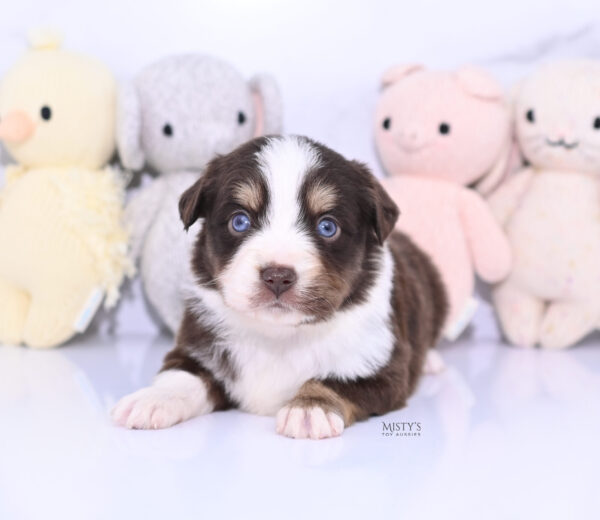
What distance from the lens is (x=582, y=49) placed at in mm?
5035

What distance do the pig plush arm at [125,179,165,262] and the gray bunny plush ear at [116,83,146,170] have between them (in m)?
0.21

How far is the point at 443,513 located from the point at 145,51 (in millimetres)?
3573

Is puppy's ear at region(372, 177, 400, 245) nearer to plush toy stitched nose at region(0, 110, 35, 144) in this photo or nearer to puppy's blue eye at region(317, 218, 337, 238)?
puppy's blue eye at region(317, 218, 337, 238)

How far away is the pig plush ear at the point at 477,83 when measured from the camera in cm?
446

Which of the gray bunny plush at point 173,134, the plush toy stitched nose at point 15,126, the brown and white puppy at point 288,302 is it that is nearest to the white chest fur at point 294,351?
the brown and white puppy at point 288,302

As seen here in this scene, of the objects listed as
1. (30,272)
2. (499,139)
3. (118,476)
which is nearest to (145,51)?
(30,272)

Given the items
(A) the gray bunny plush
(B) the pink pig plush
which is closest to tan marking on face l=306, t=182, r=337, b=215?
(A) the gray bunny plush

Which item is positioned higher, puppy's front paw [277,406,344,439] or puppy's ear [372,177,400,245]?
puppy's ear [372,177,400,245]

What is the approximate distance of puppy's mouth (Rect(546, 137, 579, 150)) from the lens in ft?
14.6

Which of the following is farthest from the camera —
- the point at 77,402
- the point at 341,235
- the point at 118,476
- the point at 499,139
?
the point at 499,139

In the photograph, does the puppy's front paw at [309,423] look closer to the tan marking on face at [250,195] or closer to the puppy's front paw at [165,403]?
the puppy's front paw at [165,403]

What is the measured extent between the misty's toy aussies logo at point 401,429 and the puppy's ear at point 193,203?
1032 mm

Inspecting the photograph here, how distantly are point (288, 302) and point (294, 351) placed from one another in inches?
17.8

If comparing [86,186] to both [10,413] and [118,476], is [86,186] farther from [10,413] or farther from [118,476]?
[118,476]
